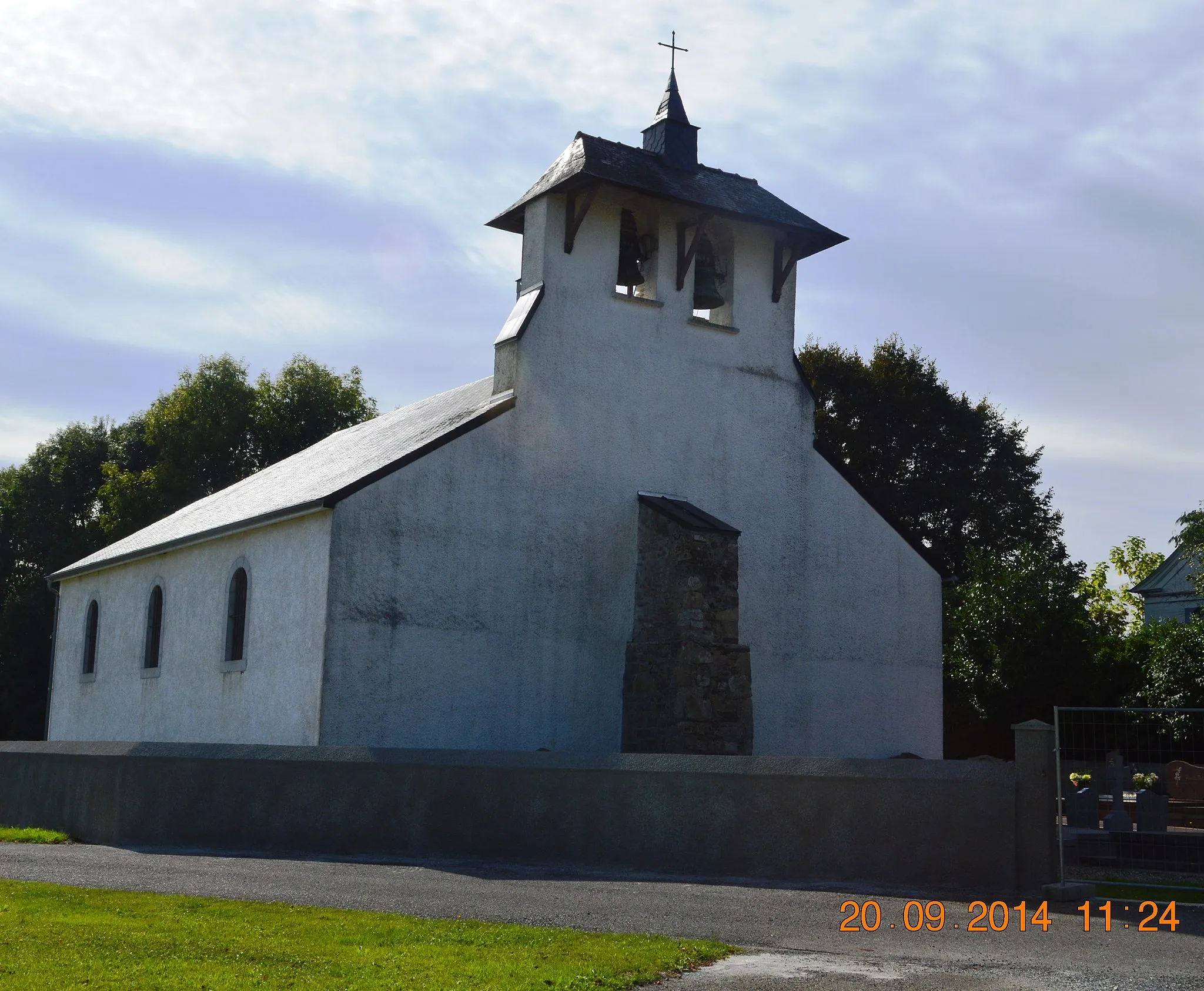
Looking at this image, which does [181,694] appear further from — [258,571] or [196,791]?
[196,791]

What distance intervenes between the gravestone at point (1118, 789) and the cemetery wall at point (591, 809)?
3435mm

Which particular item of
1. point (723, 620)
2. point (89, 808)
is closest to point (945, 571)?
point (723, 620)

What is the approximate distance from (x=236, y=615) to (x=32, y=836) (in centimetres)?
591

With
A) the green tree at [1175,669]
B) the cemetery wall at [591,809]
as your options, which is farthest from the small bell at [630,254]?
the green tree at [1175,669]

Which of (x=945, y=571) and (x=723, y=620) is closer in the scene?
(x=723, y=620)

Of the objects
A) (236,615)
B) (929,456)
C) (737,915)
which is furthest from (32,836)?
(929,456)

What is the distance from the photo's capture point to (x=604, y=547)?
20312 mm

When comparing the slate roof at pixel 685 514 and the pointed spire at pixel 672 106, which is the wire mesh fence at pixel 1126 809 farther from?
the pointed spire at pixel 672 106

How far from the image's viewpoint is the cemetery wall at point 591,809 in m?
12.6

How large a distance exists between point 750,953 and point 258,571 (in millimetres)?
13752

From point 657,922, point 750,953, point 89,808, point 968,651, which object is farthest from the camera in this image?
point 968,651

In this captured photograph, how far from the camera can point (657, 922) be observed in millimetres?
9648

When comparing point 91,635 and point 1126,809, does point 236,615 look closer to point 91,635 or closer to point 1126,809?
point 91,635
